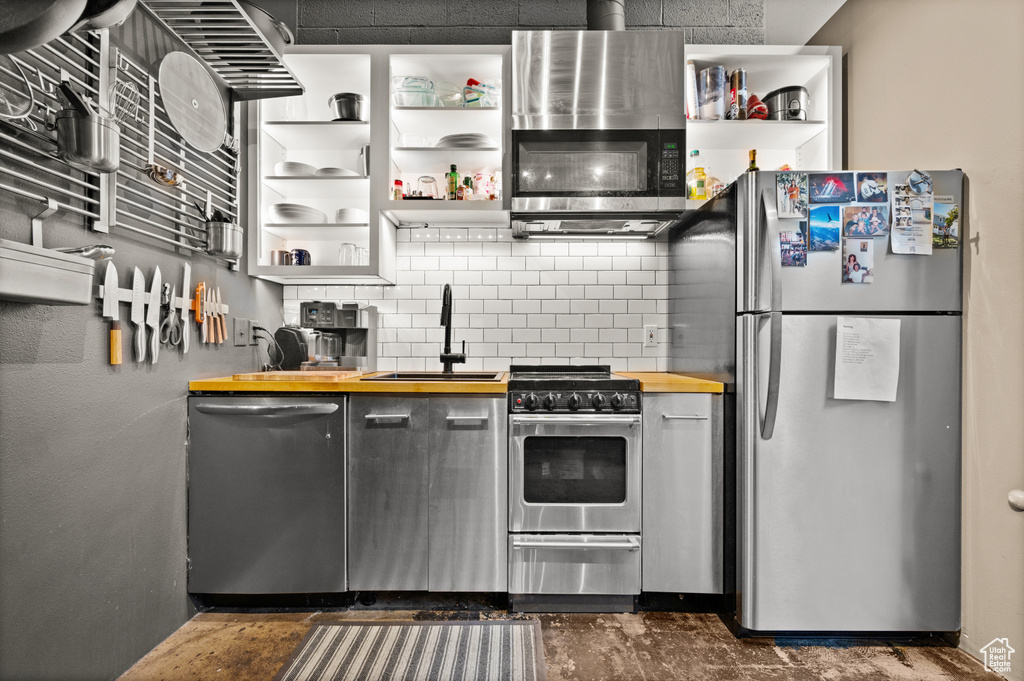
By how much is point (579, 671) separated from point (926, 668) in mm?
1189

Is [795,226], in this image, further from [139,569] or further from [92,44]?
[139,569]

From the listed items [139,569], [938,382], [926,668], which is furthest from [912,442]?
[139,569]

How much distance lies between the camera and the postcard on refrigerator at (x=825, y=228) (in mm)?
1896

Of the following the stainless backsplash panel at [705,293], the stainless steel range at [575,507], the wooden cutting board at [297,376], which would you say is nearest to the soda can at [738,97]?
the stainless backsplash panel at [705,293]

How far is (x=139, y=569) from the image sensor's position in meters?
1.82

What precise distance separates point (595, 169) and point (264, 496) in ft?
6.53

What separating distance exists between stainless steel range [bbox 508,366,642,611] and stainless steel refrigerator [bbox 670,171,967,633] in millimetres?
437

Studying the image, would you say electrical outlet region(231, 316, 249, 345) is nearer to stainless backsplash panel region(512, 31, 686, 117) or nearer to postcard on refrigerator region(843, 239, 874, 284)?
stainless backsplash panel region(512, 31, 686, 117)

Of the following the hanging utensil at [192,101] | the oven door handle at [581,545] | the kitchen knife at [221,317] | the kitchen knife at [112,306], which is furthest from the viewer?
the kitchen knife at [221,317]

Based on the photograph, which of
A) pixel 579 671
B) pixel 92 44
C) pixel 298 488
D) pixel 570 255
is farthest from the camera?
pixel 570 255

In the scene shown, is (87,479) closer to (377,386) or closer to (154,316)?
(154,316)

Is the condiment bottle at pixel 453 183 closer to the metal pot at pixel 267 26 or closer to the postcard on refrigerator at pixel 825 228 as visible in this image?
the metal pot at pixel 267 26

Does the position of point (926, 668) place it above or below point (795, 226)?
below

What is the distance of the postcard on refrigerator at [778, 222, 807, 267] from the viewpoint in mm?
1908
